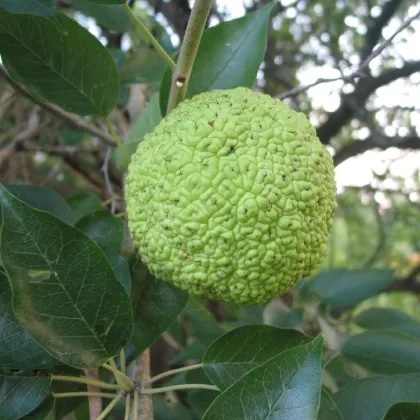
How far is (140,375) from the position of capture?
910 mm

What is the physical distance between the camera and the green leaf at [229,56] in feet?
3.24

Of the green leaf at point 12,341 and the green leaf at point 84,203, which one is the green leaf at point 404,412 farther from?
the green leaf at point 84,203

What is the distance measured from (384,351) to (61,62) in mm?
885

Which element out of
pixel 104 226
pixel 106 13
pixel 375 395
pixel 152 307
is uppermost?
pixel 106 13

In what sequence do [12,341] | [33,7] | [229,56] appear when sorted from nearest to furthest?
[12,341] < [33,7] < [229,56]

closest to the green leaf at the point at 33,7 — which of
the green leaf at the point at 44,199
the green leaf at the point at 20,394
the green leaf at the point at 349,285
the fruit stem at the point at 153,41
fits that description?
the fruit stem at the point at 153,41

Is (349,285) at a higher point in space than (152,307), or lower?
lower

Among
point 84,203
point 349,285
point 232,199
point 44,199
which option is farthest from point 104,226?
point 349,285

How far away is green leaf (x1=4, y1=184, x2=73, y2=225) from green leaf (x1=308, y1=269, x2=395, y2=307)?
0.82m

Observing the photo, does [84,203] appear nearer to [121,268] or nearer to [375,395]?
[121,268]

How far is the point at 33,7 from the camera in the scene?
878mm

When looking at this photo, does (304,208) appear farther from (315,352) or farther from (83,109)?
(83,109)

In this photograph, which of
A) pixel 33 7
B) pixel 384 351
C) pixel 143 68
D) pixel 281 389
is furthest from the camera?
pixel 143 68

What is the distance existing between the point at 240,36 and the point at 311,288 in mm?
865
